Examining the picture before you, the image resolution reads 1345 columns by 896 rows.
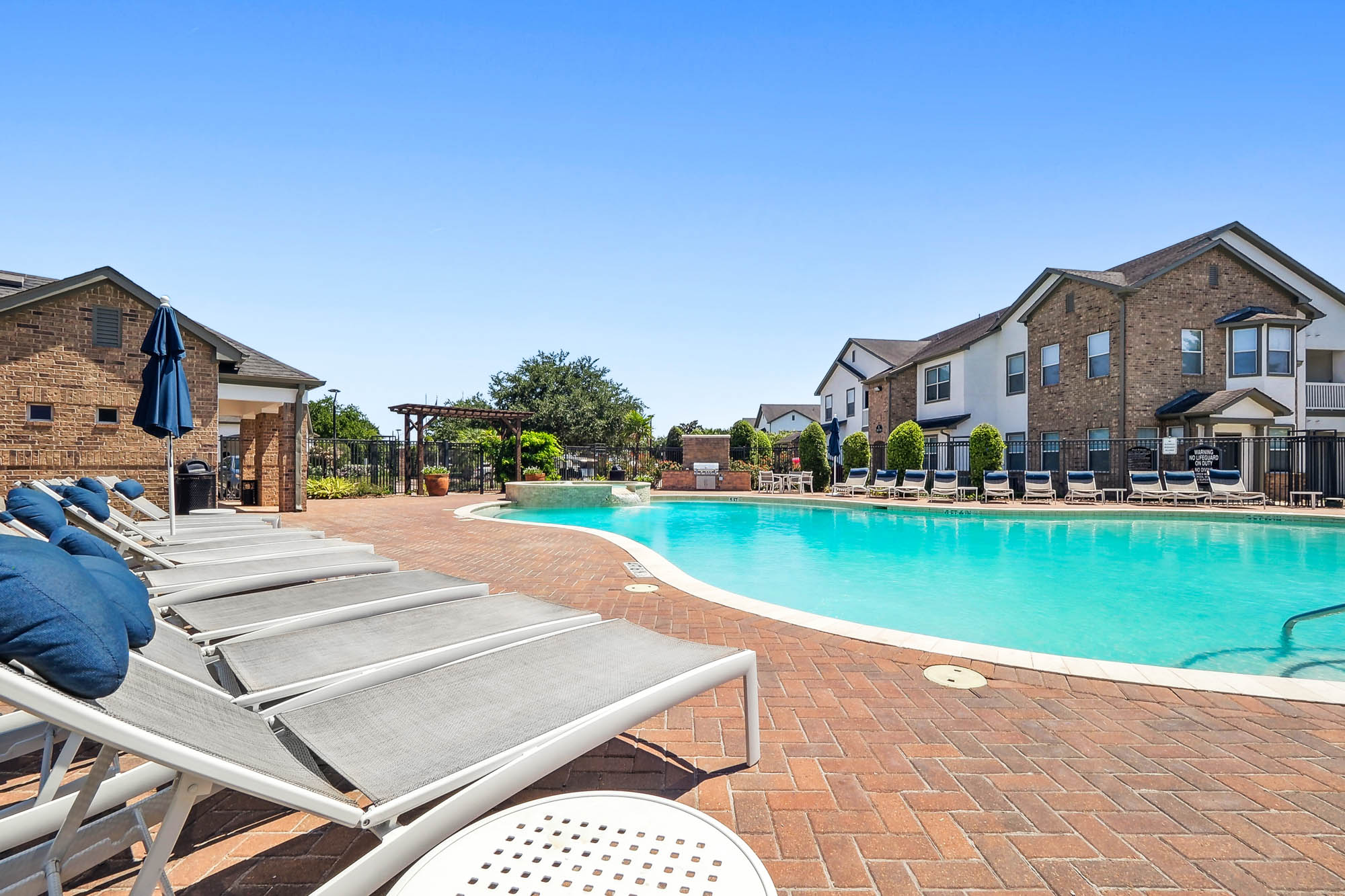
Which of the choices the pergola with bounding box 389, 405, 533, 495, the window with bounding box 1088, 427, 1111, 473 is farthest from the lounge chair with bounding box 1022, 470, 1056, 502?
the pergola with bounding box 389, 405, 533, 495

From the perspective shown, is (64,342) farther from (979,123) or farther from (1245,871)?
(979,123)

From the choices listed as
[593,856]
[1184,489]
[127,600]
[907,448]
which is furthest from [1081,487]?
[127,600]

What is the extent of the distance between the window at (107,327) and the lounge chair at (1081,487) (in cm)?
2284

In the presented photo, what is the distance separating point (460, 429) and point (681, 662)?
43.9 meters

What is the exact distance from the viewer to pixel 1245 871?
1812mm

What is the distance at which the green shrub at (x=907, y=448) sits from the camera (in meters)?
20.2

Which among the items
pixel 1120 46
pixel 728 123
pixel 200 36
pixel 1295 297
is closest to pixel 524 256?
pixel 728 123

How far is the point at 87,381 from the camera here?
10.5m

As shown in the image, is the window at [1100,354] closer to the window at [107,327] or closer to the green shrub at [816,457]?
the green shrub at [816,457]

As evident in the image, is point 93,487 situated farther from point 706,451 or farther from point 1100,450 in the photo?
point 1100,450

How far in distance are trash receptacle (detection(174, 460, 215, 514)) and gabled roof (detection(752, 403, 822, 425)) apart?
5295cm

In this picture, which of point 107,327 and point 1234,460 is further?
point 1234,460

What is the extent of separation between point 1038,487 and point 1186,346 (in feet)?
23.8

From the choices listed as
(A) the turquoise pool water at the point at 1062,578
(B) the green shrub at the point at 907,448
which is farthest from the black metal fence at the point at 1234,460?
(A) the turquoise pool water at the point at 1062,578
